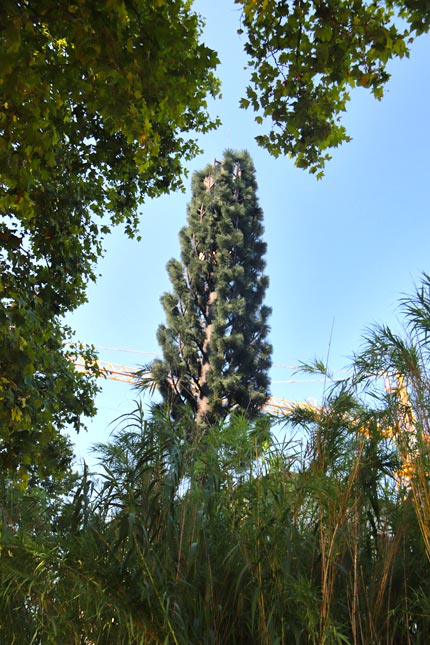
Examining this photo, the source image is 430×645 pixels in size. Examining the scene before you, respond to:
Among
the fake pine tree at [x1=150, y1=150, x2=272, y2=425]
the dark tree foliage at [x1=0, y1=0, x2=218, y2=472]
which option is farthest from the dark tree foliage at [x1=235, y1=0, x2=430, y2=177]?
the fake pine tree at [x1=150, y1=150, x2=272, y2=425]

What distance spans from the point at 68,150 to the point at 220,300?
27.7 ft

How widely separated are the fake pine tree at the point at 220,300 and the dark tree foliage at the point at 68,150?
6744mm

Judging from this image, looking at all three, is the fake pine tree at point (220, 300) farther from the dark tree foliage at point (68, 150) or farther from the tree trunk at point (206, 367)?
the dark tree foliage at point (68, 150)

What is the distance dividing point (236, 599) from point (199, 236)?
1154cm

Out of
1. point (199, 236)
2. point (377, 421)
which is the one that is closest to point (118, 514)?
point (377, 421)

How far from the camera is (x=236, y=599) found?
2547 mm

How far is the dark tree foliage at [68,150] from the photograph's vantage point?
7.68ft

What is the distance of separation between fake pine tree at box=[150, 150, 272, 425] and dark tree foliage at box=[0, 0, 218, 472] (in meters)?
6.74

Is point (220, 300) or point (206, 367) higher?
point (220, 300)

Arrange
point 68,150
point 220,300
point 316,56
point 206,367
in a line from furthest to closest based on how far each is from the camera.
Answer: point 220,300
point 206,367
point 68,150
point 316,56

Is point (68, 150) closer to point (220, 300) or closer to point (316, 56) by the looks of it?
point (316, 56)

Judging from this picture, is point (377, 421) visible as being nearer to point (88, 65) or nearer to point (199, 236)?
point (88, 65)

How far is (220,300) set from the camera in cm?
1304

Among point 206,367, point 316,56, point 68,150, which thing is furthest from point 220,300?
point 316,56
